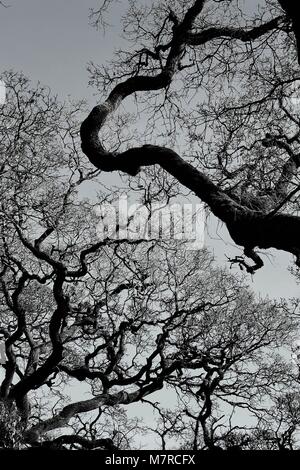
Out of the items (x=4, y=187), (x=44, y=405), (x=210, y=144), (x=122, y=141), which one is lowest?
(x=44, y=405)

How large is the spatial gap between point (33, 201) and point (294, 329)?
9218 mm

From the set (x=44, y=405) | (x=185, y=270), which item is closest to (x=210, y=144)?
(x=185, y=270)

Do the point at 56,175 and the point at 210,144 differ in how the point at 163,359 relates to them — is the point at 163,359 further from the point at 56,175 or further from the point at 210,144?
the point at 210,144

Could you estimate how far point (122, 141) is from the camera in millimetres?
11703

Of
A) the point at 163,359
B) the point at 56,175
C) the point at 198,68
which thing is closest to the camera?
the point at 198,68

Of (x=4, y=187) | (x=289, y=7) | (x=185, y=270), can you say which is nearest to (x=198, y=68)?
(x=289, y=7)

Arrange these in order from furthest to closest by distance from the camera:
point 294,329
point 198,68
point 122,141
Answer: point 294,329 → point 122,141 → point 198,68

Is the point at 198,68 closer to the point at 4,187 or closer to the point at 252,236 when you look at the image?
the point at 252,236

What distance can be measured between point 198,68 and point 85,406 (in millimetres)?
8761

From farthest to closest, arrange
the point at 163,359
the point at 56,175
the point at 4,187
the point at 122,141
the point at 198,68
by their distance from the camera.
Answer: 1. the point at 163,359
2. the point at 122,141
3. the point at 56,175
4. the point at 4,187
5. the point at 198,68

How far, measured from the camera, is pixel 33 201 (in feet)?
33.4

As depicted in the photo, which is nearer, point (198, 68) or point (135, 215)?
point (198, 68)

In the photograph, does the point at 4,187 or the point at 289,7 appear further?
the point at 4,187

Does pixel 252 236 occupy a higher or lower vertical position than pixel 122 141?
lower
